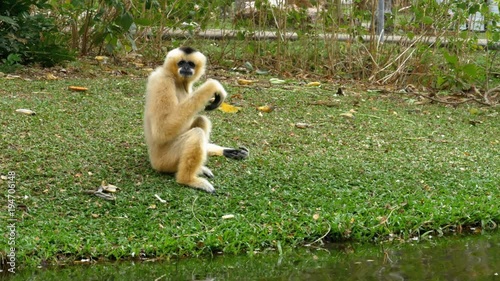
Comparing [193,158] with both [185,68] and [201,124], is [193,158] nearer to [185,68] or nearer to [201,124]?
[201,124]

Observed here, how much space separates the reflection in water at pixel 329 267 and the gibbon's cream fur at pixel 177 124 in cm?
115

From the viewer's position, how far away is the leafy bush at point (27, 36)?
31.4 ft

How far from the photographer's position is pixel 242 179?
22.4ft

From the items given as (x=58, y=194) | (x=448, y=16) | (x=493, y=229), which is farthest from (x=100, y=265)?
(x=448, y=16)

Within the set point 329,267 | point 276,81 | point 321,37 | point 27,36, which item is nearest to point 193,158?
point 329,267

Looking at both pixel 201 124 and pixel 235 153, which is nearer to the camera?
pixel 201 124

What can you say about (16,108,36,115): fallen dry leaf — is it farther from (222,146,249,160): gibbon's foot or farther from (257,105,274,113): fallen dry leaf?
(257,105,274,113): fallen dry leaf

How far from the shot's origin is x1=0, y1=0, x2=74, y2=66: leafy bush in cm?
959

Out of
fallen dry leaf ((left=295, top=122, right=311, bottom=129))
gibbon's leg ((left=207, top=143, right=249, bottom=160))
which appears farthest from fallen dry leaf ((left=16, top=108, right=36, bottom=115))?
fallen dry leaf ((left=295, top=122, right=311, bottom=129))

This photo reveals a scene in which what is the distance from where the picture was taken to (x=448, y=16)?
38.3 feet

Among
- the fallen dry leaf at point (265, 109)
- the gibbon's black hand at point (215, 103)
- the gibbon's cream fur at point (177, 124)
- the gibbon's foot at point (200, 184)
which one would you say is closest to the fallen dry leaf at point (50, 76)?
the fallen dry leaf at point (265, 109)

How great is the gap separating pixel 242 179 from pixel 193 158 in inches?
22.8

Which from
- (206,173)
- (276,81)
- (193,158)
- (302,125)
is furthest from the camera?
(276,81)

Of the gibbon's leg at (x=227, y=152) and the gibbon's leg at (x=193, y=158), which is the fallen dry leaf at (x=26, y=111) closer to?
the gibbon's leg at (x=227, y=152)
